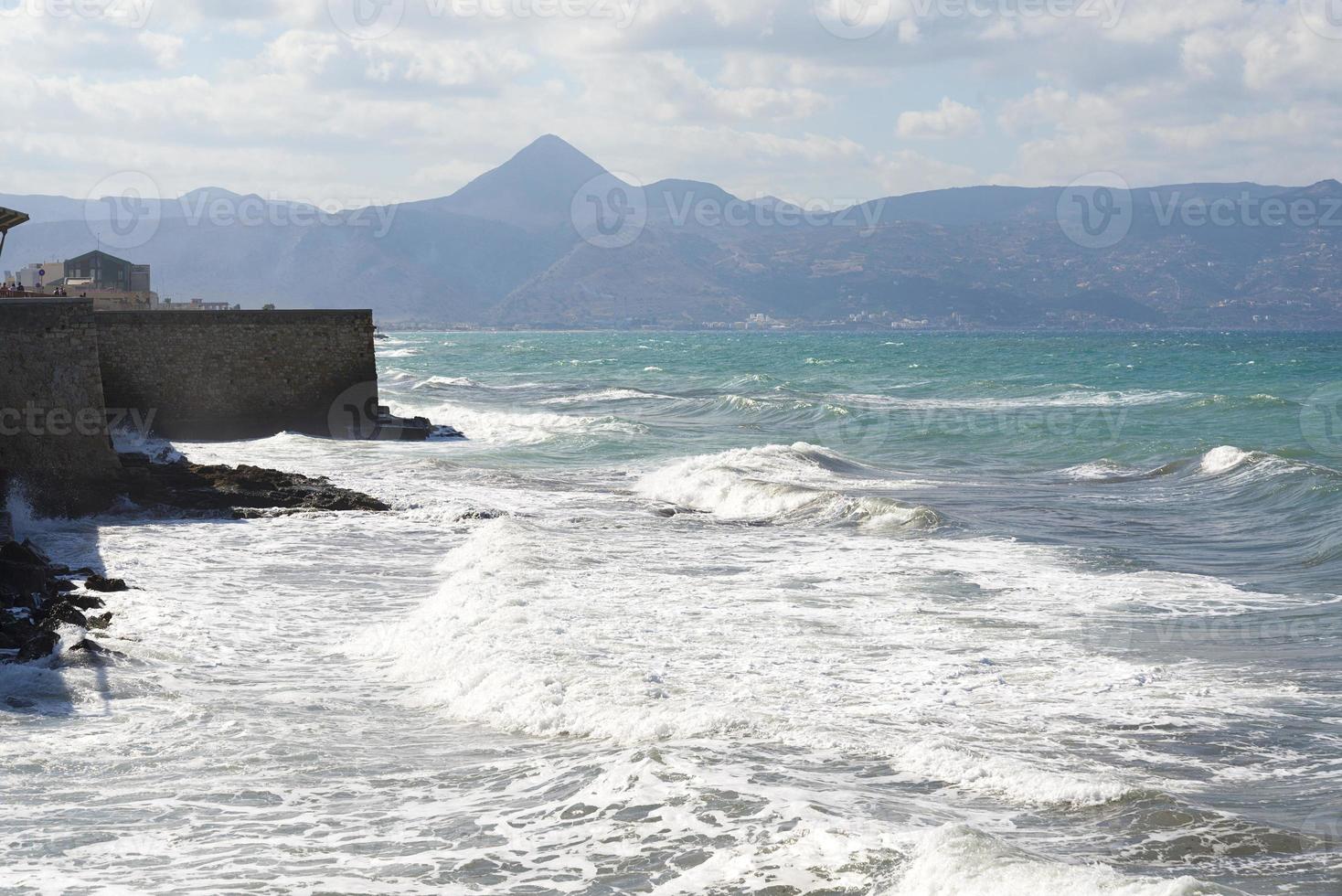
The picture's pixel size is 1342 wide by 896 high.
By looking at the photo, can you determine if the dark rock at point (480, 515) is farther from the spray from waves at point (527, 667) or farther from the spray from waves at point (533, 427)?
the spray from waves at point (533, 427)

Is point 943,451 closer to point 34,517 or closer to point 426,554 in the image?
point 426,554

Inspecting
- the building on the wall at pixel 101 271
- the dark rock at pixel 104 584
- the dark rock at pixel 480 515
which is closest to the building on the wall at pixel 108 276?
the building on the wall at pixel 101 271

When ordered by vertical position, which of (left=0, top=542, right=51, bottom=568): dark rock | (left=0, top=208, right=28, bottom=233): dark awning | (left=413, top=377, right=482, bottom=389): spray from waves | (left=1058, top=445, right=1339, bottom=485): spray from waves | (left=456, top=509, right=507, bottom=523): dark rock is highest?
(left=0, top=208, right=28, bottom=233): dark awning

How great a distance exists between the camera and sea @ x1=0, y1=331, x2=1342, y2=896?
6.66m

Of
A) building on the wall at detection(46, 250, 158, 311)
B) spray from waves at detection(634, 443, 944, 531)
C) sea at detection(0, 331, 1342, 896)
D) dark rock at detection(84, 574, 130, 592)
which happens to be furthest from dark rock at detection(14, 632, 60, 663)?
building on the wall at detection(46, 250, 158, 311)

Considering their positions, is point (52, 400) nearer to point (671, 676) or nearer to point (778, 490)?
point (778, 490)

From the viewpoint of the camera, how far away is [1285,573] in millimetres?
14500

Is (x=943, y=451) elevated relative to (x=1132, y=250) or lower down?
lower down

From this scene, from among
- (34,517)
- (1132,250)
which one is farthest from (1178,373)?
(1132,250)

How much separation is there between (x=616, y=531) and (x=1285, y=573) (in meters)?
8.12

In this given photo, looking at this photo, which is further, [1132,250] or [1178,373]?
[1132,250]

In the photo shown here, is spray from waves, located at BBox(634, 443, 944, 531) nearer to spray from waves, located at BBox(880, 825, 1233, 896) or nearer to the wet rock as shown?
the wet rock

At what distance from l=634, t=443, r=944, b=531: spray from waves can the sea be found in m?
0.11

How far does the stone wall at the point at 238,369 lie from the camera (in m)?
27.4
